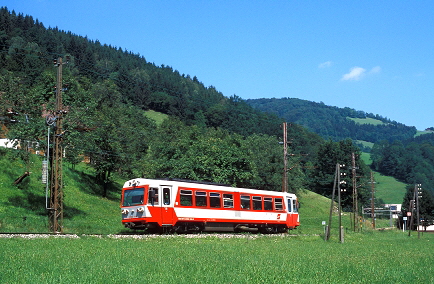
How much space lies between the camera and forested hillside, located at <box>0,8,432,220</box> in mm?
49781

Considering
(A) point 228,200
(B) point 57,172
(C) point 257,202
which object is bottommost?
(C) point 257,202

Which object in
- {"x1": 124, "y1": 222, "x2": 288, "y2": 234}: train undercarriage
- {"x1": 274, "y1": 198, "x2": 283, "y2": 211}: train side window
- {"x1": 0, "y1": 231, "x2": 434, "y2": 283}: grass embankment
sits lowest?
{"x1": 124, "y1": 222, "x2": 288, "y2": 234}: train undercarriage

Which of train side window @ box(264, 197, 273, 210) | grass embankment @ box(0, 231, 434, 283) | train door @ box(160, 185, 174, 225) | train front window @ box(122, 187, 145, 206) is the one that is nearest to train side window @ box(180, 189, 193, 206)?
train door @ box(160, 185, 174, 225)

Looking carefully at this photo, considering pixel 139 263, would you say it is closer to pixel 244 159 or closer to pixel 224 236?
pixel 224 236

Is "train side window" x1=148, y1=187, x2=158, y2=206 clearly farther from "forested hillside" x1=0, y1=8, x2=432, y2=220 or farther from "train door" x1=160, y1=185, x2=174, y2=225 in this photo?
"forested hillside" x1=0, y1=8, x2=432, y2=220

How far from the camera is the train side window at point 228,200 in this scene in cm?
3416

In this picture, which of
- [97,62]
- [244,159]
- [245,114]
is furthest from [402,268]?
[97,62]

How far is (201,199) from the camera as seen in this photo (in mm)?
32312

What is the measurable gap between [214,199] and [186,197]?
105 inches

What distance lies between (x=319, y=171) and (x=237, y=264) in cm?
10054

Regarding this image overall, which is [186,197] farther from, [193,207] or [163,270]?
[163,270]

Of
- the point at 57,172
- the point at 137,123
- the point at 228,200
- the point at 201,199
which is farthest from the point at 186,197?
the point at 137,123

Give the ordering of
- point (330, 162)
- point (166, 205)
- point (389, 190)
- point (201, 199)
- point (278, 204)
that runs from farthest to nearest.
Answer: point (389, 190) < point (330, 162) < point (278, 204) < point (201, 199) < point (166, 205)

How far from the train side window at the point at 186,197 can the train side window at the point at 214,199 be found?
189 centimetres
